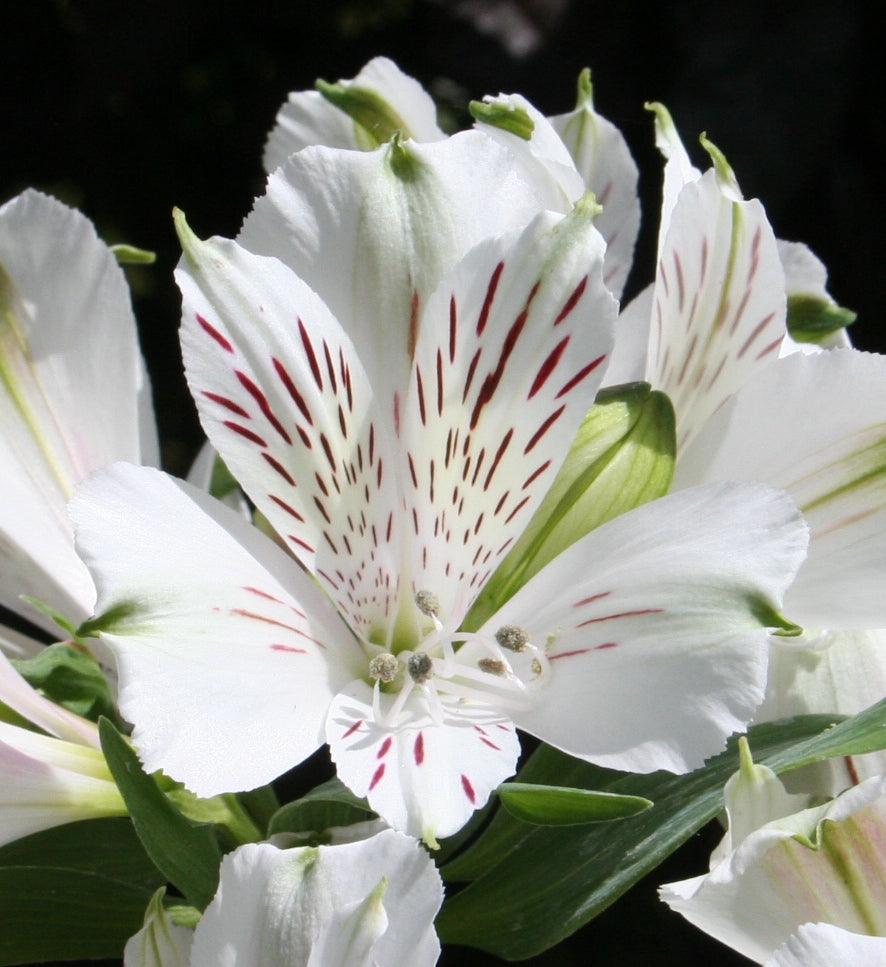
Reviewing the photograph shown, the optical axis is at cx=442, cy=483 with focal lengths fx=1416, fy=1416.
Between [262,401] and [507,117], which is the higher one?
[507,117]

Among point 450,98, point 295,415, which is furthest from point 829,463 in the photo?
point 450,98

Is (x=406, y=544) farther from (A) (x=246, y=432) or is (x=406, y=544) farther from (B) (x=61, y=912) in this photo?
(B) (x=61, y=912)

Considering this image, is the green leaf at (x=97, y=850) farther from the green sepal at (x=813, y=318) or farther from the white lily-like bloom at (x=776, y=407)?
the green sepal at (x=813, y=318)

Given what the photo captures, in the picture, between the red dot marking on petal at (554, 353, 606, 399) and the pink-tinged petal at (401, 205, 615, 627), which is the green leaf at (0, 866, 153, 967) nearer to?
the pink-tinged petal at (401, 205, 615, 627)

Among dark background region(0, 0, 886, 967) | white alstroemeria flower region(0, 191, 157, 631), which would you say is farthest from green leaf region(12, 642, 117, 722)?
dark background region(0, 0, 886, 967)

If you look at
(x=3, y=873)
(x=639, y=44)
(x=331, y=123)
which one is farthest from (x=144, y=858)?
(x=639, y=44)

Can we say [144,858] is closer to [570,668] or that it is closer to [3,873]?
[3,873]
